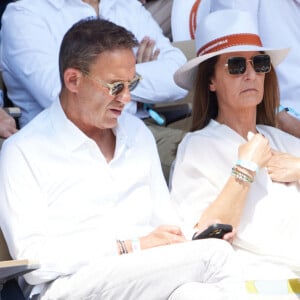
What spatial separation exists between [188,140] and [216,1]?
4.15 ft

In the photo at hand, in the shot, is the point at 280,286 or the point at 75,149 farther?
the point at 75,149

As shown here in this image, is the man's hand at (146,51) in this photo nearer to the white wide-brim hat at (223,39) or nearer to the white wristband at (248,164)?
the white wide-brim hat at (223,39)

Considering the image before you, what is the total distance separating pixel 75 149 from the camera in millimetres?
3168

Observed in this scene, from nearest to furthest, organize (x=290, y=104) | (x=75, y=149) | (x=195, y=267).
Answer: (x=195, y=267), (x=75, y=149), (x=290, y=104)

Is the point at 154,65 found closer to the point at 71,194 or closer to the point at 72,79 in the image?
the point at 72,79

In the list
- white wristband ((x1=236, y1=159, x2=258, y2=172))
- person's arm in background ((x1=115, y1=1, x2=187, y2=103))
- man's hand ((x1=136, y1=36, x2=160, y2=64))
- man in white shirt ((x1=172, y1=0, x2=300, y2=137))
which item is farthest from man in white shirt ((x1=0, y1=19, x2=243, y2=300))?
man in white shirt ((x1=172, y1=0, x2=300, y2=137))

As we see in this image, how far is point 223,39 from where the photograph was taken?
12.1ft

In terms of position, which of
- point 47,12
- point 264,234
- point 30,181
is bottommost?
point 264,234

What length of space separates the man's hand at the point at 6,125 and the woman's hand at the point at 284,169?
118cm

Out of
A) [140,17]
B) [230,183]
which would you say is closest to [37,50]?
[140,17]

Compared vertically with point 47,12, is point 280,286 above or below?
below

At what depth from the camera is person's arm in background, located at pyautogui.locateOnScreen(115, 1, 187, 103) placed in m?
4.36

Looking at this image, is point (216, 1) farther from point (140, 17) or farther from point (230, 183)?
point (230, 183)

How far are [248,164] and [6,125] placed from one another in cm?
115
